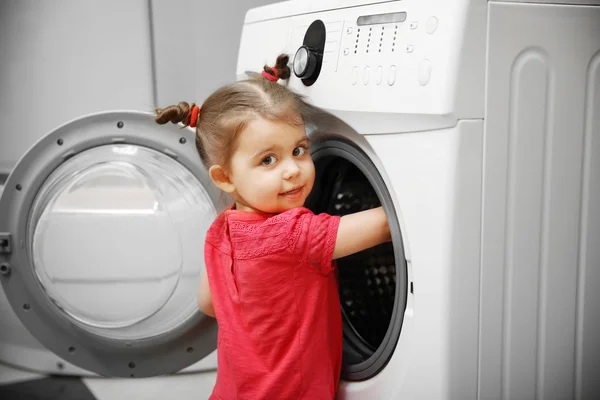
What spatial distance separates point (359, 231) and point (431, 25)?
0.96ft

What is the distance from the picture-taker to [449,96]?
72 centimetres

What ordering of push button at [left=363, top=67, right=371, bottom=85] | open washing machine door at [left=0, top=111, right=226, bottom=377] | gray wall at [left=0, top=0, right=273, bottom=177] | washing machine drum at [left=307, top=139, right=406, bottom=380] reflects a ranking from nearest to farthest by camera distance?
push button at [left=363, top=67, right=371, bottom=85] < washing machine drum at [left=307, top=139, right=406, bottom=380] < open washing machine door at [left=0, top=111, right=226, bottom=377] < gray wall at [left=0, top=0, right=273, bottom=177]

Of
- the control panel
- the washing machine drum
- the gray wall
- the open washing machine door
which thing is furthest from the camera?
the gray wall

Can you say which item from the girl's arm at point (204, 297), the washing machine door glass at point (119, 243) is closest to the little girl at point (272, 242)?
the girl's arm at point (204, 297)

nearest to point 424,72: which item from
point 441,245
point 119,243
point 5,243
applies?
point 441,245

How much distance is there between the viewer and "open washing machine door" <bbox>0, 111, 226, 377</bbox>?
117cm

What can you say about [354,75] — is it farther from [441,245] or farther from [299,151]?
[441,245]

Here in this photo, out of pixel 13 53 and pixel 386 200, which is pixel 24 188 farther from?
pixel 386 200

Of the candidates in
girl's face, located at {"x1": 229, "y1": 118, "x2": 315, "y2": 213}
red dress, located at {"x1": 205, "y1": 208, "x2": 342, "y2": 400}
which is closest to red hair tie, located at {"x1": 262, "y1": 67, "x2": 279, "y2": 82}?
girl's face, located at {"x1": 229, "y1": 118, "x2": 315, "y2": 213}

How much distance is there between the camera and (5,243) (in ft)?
3.91

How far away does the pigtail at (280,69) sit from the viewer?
1003mm

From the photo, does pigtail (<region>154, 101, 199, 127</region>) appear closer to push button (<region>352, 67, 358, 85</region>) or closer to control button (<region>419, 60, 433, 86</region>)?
push button (<region>352, 67, 358, 85</region>)

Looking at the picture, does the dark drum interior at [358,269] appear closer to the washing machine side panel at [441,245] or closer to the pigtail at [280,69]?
the pigtail at [280,69]

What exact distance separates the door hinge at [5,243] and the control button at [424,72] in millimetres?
846
